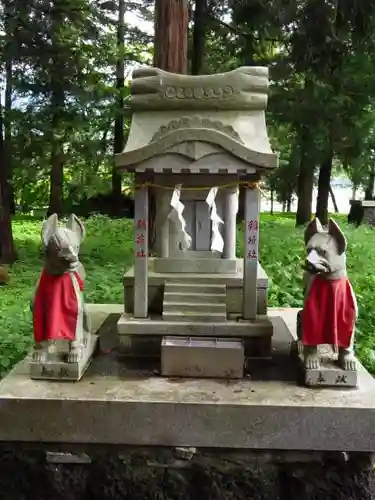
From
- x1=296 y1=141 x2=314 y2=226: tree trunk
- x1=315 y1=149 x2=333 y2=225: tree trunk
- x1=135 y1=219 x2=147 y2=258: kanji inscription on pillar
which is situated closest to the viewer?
x1=135 y1=219 x2=147 y2=258: kanji inscription on pillar

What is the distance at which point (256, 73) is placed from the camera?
4.62 meters

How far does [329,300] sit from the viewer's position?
384 cm

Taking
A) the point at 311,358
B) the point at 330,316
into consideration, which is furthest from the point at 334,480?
the point at 330,316

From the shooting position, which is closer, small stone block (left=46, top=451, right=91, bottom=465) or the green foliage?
small stone block (left=46, top=451, right=91, bottom=465)

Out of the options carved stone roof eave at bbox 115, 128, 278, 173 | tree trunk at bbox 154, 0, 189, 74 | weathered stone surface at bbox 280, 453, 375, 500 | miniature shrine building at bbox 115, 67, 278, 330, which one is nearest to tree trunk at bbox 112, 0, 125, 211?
tree trunk at bbox 154, 0, 189, 74

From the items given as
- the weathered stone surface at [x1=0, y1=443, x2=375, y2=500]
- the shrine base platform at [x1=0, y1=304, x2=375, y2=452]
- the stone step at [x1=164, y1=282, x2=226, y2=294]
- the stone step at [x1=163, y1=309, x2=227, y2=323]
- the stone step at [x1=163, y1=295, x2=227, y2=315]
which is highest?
the stone step at [x1=164, y1=282, x2=226, y2=294]

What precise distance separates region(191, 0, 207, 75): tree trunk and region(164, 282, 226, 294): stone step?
7822mm

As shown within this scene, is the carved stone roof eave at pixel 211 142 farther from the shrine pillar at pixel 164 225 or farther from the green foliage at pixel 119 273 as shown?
the green foliage at pixel 119 273

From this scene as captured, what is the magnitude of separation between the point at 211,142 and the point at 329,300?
154cm

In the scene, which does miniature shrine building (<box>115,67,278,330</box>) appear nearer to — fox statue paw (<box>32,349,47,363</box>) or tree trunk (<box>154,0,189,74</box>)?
fox statue paw (<box>32,349,47,363</box>)

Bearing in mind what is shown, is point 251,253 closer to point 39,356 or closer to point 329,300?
point 329,300

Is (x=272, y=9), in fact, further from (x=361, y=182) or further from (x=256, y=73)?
(x=361, y=182)

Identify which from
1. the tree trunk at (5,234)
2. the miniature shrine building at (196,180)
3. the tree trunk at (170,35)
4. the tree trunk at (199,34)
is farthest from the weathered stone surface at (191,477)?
the tree trunk at (199,34)

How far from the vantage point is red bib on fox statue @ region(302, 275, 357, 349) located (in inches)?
151
